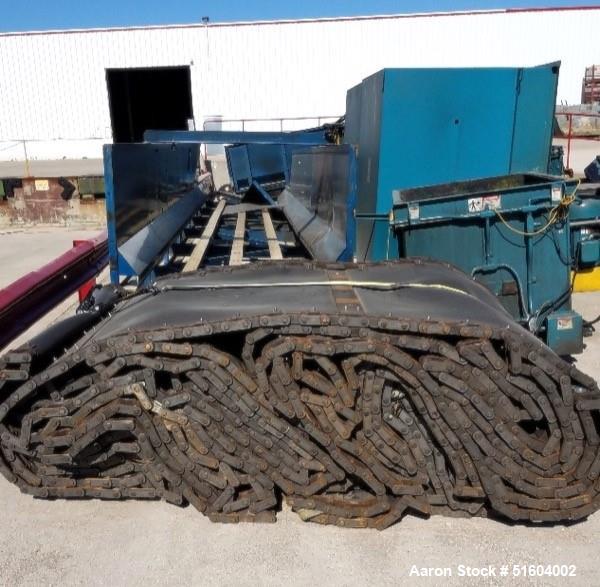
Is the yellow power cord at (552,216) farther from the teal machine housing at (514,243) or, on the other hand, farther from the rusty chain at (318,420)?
the rusty chain at (318,420)

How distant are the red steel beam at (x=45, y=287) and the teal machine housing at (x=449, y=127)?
2.92 meters

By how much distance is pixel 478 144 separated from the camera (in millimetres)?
6125

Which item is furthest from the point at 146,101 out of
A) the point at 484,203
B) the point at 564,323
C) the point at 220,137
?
the point at 564,323

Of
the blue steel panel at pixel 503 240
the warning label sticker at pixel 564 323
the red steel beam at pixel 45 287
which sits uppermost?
the blue steel panel at pixel 503 240

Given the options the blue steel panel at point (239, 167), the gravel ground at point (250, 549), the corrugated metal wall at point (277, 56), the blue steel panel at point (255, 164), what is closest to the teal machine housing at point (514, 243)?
the gravel ground at point (250, 549)

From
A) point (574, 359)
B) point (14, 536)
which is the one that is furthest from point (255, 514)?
point (574, 359)

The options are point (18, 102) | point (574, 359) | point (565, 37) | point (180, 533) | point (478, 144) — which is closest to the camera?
point (180, 533)

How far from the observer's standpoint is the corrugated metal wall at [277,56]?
25688mm

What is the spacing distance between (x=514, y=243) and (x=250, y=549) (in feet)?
9.99

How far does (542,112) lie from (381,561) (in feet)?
17.1

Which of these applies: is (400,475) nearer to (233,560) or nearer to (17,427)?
(233,560)

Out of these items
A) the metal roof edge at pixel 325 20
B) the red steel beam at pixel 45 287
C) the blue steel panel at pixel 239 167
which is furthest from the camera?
the metal roof edge at pixel 325 20

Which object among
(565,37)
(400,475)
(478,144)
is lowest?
(400,475)

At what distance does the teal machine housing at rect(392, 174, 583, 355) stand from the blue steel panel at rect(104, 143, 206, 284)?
2371 millimetres
